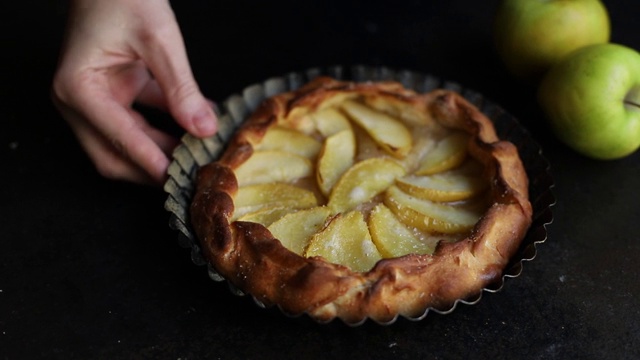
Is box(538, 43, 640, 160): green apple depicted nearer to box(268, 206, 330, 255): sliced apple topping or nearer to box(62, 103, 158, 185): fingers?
box(268, 206, 330, 255): sliced apple topping

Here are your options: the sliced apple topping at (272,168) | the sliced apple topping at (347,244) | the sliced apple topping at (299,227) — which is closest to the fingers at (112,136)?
the sliced apple topping at (272,168)

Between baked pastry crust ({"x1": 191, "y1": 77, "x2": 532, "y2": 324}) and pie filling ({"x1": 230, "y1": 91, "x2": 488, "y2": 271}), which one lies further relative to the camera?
pie filling ({"x1": 230, "y1": 91, "x2": 488, "y2": 271})

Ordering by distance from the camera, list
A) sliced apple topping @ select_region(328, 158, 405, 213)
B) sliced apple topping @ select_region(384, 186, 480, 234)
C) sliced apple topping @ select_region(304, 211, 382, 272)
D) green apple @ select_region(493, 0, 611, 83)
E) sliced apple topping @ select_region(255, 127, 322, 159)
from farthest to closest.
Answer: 1. green apple @ select_region(493, 0, 611, 83)
2. sliced apple topping @ select_region(255, 127, 322, 159)
3. sliced apple topping @ select_region(328, 158, 405, 213)
4. sliced apple topping @ select_region(384, 186, 480, 234)
5. sliced apple topping @ select_region(304, 211, 382, 272)

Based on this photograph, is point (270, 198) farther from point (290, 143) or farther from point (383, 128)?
point (383, 128)

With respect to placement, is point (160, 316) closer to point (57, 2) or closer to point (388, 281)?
point (388, 281)

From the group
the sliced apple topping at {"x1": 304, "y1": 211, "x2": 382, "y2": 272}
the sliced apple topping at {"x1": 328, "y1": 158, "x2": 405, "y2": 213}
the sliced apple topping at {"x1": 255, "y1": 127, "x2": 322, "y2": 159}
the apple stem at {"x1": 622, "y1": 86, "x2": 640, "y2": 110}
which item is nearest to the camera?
the sliced apple topping at {"x1": 304, "y1": 211, "x2": 382, "y2": 272}

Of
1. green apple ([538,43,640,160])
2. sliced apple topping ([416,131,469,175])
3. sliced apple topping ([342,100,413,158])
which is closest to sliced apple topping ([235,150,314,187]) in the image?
sliced apple topping ([342,100,413,158])

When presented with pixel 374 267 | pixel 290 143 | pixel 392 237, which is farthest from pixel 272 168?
pixel 374 267

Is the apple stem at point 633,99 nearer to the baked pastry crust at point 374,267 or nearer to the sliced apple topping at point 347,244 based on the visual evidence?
the baked pastry crust at point 374,267
